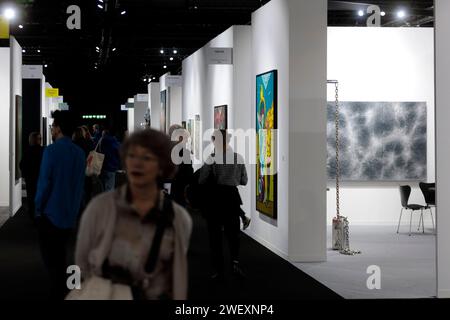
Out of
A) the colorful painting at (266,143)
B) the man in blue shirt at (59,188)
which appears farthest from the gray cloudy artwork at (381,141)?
the man in blue shirt at (59,188)

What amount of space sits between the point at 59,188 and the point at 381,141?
9.27 m

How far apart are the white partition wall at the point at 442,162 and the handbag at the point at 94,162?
10.4 ft

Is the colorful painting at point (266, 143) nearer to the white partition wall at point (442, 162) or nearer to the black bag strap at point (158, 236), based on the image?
the white partition wall at point (442, 162)

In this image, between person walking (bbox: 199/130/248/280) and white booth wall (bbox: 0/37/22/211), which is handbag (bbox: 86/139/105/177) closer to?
person walking (bbox: 199/130/248/280)

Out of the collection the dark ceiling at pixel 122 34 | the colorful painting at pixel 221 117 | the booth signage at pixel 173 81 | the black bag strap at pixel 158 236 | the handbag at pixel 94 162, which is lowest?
the black bag strap at pixel 158 236

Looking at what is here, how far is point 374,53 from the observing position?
13961 millimetres

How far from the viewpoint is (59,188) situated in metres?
5.70

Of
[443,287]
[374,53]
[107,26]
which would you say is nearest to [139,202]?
[443,287]

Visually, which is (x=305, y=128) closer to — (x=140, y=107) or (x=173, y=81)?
(x=173, y=81)

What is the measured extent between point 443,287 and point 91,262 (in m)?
5.00

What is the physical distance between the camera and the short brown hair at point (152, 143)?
10.8 feet

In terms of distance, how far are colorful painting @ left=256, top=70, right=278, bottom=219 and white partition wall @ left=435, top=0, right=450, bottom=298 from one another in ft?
11.1

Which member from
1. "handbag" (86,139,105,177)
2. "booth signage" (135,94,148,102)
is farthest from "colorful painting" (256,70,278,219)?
"booth signage" (135,94,148,102)

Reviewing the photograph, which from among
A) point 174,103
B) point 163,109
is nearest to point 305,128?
point 174,103
